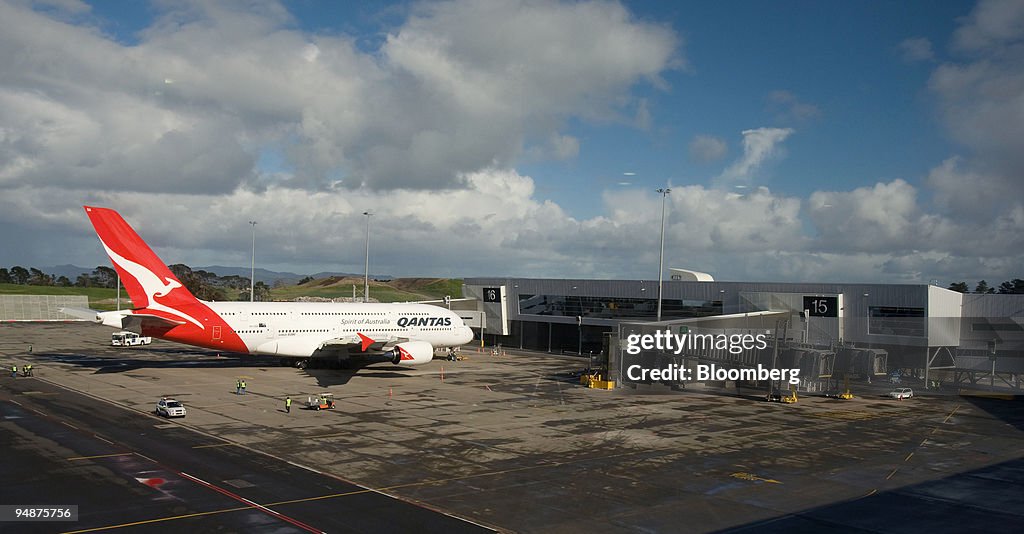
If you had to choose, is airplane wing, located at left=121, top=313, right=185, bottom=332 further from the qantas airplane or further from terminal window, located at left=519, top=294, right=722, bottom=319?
terminal window, located at left=519, top=294, right=722, bottom=319

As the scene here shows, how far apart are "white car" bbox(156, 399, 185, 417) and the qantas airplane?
16158mm

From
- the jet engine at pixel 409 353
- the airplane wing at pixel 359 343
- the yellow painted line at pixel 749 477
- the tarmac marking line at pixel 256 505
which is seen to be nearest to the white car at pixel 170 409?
the tarmac marking line at pixel 256 505

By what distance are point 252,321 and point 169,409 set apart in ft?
66.9

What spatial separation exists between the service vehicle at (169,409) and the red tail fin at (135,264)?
18398 millimetres

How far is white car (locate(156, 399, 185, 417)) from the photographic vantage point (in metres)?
36.8

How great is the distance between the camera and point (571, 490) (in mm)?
24953

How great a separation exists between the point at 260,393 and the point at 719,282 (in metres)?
46.2

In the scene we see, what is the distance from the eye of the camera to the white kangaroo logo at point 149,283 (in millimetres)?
53438

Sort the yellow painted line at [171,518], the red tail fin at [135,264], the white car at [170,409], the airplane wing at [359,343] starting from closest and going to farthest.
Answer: the yellow painted line at [171,518]
the white car at [170,409]
the red tail fin at [135,264]
the airplane wing at [359,343]

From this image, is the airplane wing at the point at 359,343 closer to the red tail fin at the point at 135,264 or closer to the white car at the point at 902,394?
the red tail fin at the point at 135,264

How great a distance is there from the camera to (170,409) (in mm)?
36938

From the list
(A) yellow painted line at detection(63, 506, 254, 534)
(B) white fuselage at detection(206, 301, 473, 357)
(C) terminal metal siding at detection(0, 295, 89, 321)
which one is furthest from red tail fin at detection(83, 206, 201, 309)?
(C) terminal metal siding at detection(0, 295, 89, 321)

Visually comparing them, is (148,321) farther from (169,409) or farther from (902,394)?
(902,394)

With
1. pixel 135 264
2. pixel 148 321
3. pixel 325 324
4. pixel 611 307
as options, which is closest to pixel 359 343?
pixel 325 324
